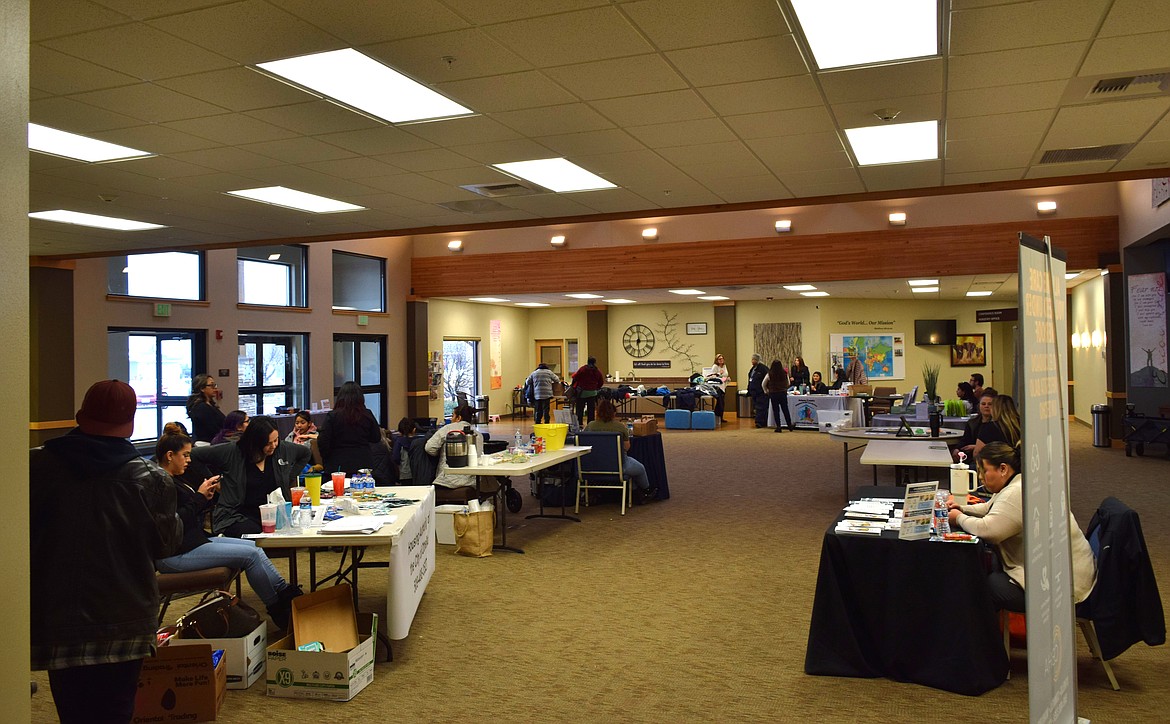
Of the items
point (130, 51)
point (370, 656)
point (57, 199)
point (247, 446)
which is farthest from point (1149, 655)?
point (57, 199)

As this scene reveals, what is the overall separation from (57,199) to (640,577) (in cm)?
577

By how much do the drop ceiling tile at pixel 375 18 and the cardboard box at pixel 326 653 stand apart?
2.65 meters

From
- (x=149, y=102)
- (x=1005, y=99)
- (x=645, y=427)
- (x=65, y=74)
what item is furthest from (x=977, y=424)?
(x=65, y=74)

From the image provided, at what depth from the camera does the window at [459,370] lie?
730 inches

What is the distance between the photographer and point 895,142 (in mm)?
5820

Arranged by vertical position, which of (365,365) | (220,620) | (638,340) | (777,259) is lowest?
(220,620)

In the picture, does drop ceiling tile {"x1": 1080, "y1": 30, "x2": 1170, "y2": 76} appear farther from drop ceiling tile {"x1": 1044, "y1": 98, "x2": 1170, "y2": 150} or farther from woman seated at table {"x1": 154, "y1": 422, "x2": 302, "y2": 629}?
woman seated at table {"x1": 154, "y1": 422, "x2": 302, "y2": 629}

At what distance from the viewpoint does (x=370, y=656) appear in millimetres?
4148

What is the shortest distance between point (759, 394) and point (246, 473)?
45.3 feet

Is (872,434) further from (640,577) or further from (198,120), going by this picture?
(198,120)

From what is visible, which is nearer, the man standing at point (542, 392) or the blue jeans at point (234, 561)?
the blue jeans at point (234, 561)

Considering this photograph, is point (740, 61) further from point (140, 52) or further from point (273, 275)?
point (273, 275)

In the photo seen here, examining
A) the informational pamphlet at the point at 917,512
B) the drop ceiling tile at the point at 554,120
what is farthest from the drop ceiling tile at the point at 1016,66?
the informational pamphlet at the point at 917,512

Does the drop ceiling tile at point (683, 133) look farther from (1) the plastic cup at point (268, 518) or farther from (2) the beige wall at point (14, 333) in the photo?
(2) the beige wall at point (14, 333)
